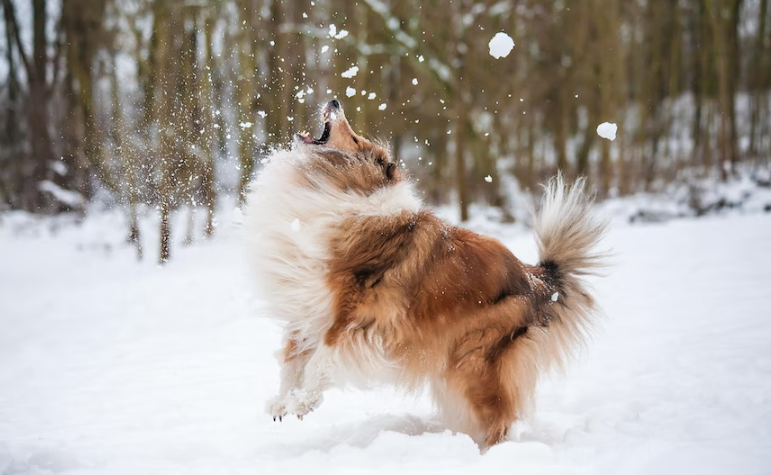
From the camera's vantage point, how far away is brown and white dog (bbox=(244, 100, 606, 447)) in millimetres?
3152

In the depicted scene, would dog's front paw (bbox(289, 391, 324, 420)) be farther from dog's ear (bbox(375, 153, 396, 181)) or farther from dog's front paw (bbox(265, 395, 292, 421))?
dog's ear (bbox(375, 153, 396, 181))

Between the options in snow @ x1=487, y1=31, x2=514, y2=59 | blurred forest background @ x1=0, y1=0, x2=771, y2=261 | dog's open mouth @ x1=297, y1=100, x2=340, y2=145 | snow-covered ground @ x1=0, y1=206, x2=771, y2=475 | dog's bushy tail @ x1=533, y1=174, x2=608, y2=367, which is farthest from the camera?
blurred forest background @ x1=0, y1=0, x2=771, y2=261

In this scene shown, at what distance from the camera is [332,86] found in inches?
498

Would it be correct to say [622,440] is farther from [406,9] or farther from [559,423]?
[406,9]

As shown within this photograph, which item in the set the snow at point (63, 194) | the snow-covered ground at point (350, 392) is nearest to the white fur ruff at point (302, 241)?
the snow-covered ground at point (350, 392)

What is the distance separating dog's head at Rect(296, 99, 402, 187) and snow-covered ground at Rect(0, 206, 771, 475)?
82cm

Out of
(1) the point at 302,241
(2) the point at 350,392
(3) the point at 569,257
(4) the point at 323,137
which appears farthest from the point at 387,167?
(2) the point at 350,392

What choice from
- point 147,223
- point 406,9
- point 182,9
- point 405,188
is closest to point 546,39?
point 406,9

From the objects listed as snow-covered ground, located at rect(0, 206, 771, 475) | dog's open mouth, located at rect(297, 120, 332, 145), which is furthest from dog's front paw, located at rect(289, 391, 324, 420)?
dog's open mouth, located at rect(297, 120, 332, 145)

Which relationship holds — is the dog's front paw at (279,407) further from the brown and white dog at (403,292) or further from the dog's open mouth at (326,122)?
the dog's open mouth at (326,122)

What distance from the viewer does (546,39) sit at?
1672 centimetres

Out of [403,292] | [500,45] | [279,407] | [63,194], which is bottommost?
[279,407]

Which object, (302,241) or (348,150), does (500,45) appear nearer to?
(348,150)

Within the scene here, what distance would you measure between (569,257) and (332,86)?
9.96 metres
